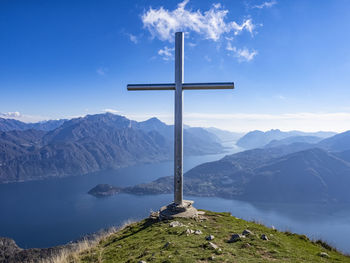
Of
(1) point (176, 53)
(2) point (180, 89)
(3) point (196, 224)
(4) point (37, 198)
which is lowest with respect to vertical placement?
(4) point (37, 198)

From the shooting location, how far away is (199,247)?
543cm

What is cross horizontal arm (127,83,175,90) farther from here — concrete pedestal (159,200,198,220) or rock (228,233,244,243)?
rock (228,233,244,243)

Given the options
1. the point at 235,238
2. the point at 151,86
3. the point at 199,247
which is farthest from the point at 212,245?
the point at 151,86

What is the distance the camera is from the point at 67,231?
122625 millimetres

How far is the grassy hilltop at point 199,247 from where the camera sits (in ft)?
16.3

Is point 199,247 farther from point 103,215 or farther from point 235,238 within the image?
point 103,215

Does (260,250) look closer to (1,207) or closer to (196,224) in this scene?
(196,224)

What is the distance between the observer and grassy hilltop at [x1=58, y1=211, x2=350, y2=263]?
196 inches

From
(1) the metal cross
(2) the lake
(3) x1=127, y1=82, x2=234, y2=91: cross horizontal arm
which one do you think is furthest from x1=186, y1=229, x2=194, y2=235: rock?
(2) the lake

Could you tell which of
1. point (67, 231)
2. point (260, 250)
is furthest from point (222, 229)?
point (67, 231)

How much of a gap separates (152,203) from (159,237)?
167m

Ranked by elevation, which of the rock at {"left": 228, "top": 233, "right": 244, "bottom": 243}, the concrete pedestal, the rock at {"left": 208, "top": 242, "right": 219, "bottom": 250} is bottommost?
the concrete pedestal

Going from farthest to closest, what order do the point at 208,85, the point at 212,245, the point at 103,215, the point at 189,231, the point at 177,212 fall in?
the point at 103,215
the point at 208,85
the point at 177,212
the point at 189,231
the point at 212,245

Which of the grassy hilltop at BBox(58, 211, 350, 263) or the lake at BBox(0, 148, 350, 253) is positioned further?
the lake at BBox(0, 148, 350, 253)
